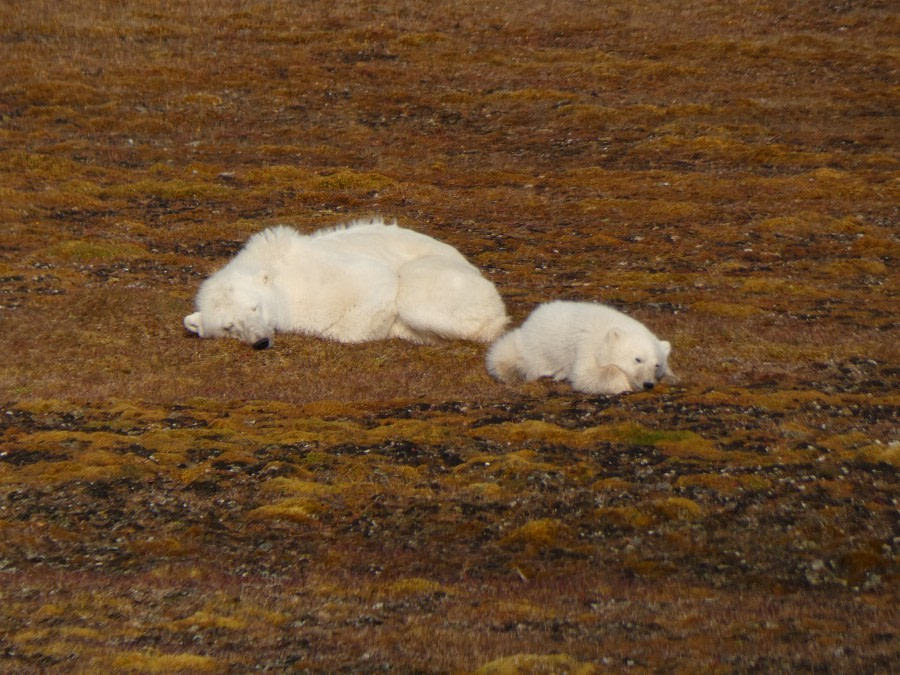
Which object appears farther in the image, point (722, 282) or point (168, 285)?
point (722, 282)

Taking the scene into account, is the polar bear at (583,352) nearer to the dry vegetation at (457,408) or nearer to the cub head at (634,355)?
the cub head at (634,355)

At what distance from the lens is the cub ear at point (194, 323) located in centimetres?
1777

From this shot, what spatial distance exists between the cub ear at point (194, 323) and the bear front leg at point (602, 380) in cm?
648

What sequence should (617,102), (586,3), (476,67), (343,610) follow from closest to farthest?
(343,610)
(617,102)
(476,67)
(586,3)

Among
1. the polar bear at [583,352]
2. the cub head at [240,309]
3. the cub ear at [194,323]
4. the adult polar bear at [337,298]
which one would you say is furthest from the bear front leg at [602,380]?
the cub ear at [194,323]

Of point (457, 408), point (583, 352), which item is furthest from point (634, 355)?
point (457, 408)

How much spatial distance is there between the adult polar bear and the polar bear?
1425 millimetres

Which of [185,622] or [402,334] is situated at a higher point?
[185,622]

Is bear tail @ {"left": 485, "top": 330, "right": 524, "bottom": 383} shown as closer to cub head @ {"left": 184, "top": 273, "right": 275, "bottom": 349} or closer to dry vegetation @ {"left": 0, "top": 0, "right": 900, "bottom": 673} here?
dry vegetation @ {"left": 0, "top": 0, "right": 900, "bottom": 673}

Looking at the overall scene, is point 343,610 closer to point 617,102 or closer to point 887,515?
point 887,515

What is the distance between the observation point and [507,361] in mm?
16281

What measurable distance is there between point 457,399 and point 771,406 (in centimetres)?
427

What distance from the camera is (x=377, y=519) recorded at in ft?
35.4

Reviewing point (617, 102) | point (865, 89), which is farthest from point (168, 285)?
point (865, 89)
